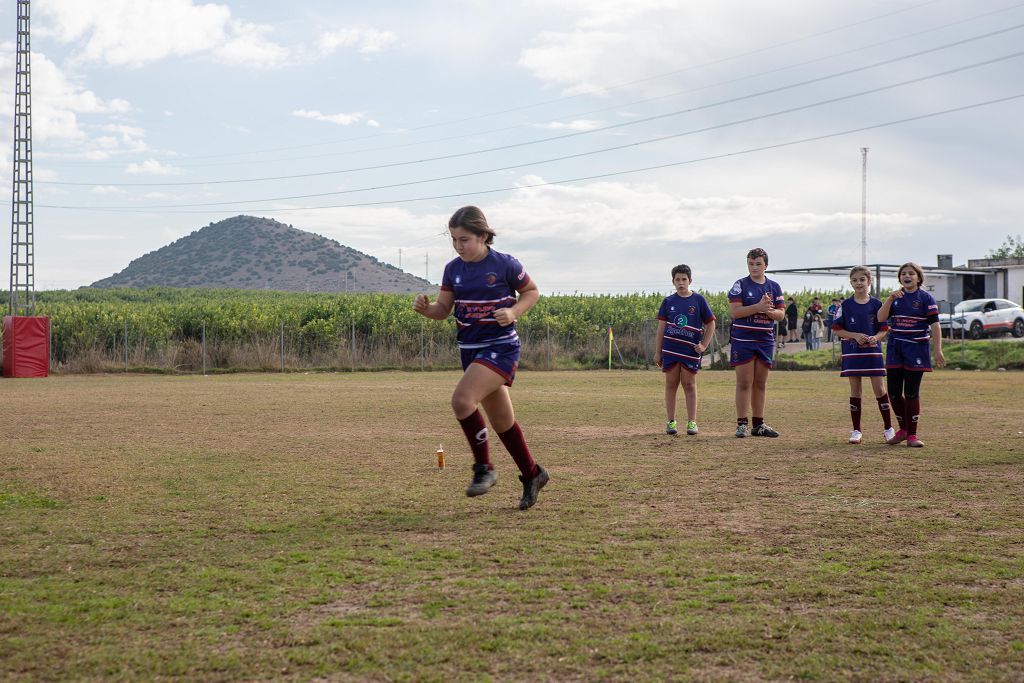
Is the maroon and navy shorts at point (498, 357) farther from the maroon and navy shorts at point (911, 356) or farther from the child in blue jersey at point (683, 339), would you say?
the maroon and navy shorts at point (911, 356)

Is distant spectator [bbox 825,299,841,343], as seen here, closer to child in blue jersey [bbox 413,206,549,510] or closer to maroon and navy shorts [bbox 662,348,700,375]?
maroon and navy shorts [bbox 662,348,700,375]

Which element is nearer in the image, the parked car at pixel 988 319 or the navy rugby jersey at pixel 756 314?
the navy rugby jersey at pixel 756 314

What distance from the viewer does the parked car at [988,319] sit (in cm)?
4209

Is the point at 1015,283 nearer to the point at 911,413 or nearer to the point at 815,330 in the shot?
the point at 815,330

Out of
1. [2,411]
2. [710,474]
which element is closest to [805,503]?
[710,474]

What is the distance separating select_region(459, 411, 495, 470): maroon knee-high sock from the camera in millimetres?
7133

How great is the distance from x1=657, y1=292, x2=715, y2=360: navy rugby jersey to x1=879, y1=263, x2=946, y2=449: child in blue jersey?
2077mm

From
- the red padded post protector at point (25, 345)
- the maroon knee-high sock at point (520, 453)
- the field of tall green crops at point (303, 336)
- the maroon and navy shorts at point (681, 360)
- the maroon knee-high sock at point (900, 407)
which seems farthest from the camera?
the field of tall green crops at point (303, 336)

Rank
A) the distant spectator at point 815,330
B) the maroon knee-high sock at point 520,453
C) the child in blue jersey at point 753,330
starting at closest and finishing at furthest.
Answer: the maroon knee-high sock at point 520,453 < the child in blue jersey at point 753,330 < the distant spectator at point 815,330

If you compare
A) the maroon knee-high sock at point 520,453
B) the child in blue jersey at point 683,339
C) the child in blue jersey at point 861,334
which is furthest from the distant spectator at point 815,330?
the maroon knee-high sock at point 520,453

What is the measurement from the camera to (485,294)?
698cm

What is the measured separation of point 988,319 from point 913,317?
34.9 metres

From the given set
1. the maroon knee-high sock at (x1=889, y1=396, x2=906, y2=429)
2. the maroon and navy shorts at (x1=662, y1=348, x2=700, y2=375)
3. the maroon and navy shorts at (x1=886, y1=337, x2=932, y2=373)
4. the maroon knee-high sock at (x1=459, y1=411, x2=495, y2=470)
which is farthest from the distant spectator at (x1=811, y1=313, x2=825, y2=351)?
the maroon knee-high sock at (x1=459, y1=411, x2=495, y2=470)

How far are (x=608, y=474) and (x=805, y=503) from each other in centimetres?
197
